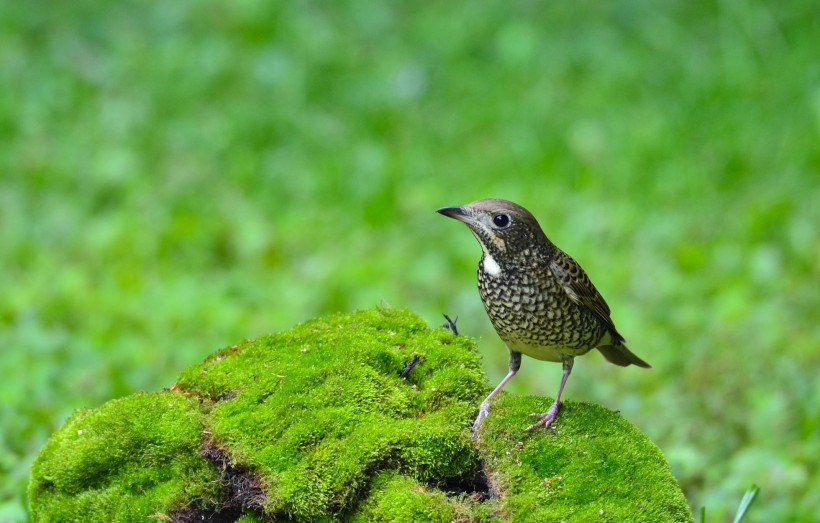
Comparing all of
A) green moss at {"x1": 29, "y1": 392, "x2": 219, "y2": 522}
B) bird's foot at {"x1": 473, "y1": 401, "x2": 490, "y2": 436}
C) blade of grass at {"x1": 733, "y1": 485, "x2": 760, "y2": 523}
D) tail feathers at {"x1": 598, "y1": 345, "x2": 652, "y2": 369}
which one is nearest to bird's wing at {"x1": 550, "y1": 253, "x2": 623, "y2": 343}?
tail feathers at {"x1": 598, "y1": 345, "x2": 652, "y2": 369}

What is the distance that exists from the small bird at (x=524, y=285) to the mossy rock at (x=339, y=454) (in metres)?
Result: 0.24

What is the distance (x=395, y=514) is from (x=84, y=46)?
936 centimetres

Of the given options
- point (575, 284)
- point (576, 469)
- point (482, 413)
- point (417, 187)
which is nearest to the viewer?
point (576, 469)

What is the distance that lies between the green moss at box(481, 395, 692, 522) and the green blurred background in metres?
1.69

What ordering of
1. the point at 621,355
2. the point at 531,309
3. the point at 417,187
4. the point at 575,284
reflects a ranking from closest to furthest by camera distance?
the point at 531,309 → the point at 575,284 → the point at 621,355 → the point at 417,187

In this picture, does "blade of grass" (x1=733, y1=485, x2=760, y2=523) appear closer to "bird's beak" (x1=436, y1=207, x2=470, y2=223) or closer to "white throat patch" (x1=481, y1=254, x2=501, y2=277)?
"white throat patch" (x1=481, y1=254, x2=501, y2=277)

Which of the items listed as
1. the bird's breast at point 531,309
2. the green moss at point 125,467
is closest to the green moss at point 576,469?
the bird's breast at point 531,309

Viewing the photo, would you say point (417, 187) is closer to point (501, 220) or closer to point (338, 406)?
point (501, 220)

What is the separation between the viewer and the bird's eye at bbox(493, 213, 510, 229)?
3.62 meters

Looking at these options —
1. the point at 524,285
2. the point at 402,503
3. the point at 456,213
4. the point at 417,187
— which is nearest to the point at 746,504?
the point at 524,285

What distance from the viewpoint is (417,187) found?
938 centimetres

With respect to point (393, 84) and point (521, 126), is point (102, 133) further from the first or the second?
point (521, 126)

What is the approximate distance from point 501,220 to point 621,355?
3.36 feet

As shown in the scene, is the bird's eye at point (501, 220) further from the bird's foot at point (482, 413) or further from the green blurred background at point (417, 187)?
the green blurred background at point (417, 187)
